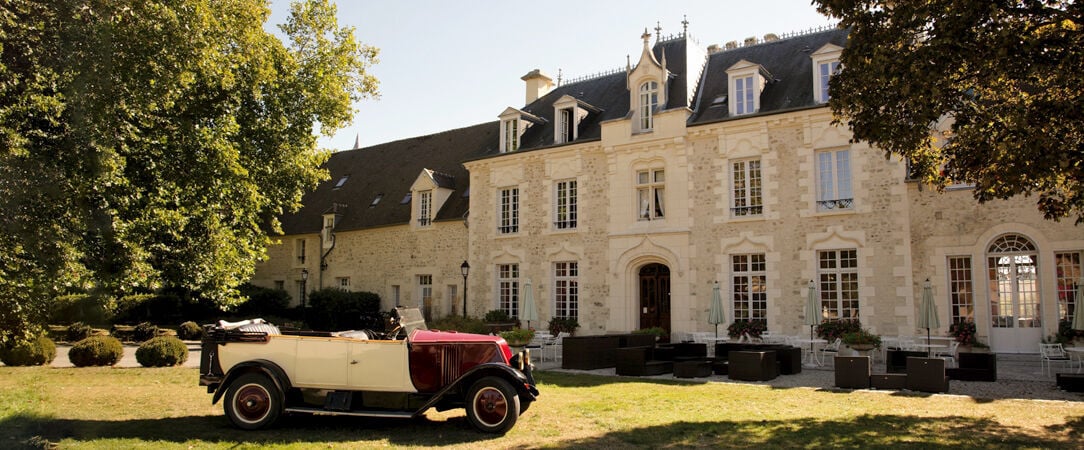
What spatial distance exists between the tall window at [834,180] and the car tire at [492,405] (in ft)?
40.5

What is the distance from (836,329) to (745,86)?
6.66m

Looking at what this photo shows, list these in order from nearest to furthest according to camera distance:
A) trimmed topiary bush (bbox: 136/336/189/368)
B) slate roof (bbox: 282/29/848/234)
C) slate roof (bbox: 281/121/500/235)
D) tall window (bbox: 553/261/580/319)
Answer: trimmed topiary bush (bbox: 136/336/189/368), slate roof (bbox: 282/29/848/234), tall window (bbox: 553/261/580/319), slate roof (bbox: 281/121/500/235)

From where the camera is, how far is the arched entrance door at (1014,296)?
49.8 ft

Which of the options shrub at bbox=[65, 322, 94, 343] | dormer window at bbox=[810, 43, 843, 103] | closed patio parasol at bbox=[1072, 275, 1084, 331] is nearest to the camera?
→ closed patio parasol at bbox=[1072, 275, 1084, 331]

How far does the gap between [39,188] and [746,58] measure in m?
18.1

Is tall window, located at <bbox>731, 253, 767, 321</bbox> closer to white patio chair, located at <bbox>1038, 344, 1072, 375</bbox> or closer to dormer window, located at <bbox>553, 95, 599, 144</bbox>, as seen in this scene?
white patio chair, located at <bbox>1038, 344, 1072, 375</bbox>

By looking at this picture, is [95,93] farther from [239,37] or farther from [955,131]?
[955,131]

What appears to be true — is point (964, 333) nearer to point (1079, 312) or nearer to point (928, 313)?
point (928, 313)

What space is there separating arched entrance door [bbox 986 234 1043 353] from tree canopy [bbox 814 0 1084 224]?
696cm

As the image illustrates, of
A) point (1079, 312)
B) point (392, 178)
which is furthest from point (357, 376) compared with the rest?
point (392, 178)

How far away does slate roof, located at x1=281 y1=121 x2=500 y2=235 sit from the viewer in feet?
86.3

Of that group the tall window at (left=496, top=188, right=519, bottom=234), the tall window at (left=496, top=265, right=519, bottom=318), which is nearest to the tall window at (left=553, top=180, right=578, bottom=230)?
the tall window at (left=496, top=188, right=519, bottom=234)

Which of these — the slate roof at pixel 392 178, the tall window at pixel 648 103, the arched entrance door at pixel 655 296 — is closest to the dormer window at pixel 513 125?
the slate roof at pixel 392 178

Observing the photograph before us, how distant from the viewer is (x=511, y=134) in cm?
2370
